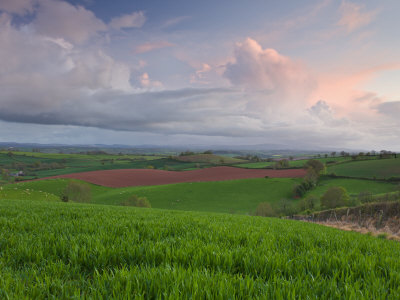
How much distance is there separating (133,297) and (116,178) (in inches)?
3238

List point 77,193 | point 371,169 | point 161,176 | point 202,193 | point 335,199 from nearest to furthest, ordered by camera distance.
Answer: point 335,199
point 77,193
point 202,193
point 371,169
point 161,176

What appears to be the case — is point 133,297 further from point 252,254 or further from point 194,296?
point 252,254

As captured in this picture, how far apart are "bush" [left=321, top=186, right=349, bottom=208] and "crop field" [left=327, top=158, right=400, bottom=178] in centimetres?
3516

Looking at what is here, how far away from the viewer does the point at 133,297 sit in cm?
203

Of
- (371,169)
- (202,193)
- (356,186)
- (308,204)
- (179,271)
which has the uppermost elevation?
(179,271)

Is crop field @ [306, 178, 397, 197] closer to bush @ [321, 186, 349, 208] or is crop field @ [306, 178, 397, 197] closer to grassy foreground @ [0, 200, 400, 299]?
bush @ [321, 186, 349, 208]

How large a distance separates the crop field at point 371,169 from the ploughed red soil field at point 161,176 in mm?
12957

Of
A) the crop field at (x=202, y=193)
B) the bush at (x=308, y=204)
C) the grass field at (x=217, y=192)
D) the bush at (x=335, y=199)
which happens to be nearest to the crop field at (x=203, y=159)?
Answer: the crop field at (x=202, y=193)

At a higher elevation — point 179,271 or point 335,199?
point 179,271

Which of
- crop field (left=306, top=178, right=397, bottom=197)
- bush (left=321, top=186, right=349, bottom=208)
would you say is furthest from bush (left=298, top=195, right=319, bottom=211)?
crop field (left=306, top=178, right=397, bottom=197)

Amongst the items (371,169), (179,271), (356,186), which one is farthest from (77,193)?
(371,169)

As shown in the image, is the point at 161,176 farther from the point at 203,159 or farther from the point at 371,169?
the point at 371,169

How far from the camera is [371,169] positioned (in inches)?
2825

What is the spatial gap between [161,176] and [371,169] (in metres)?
74.5
